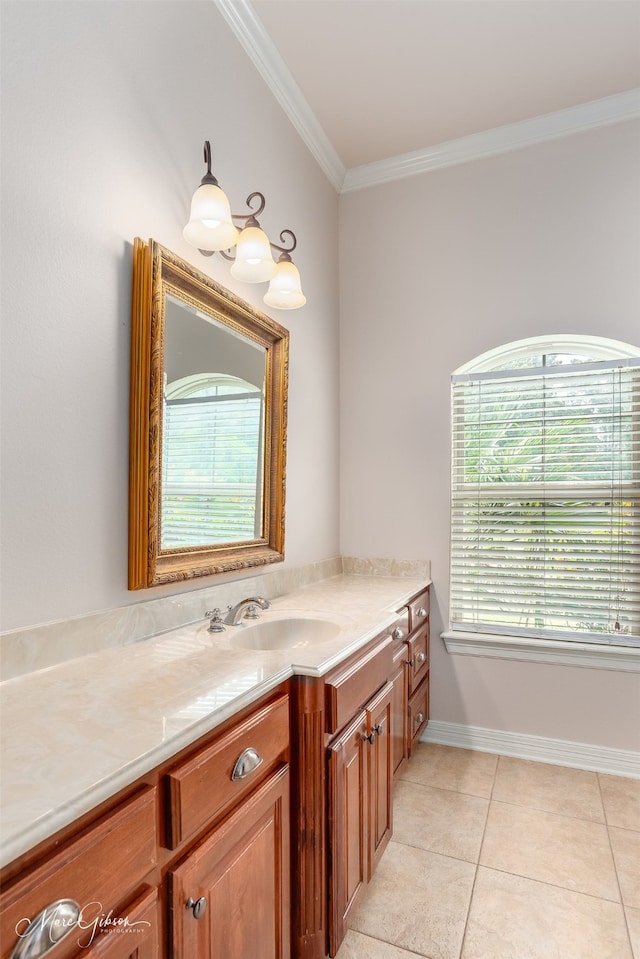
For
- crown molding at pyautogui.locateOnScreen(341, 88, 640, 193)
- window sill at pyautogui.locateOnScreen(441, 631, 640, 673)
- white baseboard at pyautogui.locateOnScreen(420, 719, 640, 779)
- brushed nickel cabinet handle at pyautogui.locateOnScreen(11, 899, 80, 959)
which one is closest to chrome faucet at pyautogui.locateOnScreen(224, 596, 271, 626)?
brushed nickel cabinet handle at pyautogui.locateOnScreen(11, 899, 80, 959)

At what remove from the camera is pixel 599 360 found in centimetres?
245

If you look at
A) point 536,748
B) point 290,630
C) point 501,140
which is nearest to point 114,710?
point 290,630

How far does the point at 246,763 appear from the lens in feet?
3.36

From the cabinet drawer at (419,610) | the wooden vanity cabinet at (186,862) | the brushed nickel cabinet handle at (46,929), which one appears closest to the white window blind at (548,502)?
the cabinet drawer at (419,610)

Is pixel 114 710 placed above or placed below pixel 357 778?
above

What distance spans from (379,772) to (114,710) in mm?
1011

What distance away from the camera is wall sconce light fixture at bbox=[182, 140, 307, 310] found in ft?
4.85

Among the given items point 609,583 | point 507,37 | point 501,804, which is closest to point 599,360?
point 609,583

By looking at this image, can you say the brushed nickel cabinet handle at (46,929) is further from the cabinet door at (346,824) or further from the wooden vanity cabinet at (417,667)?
the wooden vanity cabinet at (417,667)

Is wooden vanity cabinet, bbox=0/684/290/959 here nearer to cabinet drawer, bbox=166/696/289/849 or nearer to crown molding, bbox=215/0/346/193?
cabinet drawer, bbox=166/696/289/849

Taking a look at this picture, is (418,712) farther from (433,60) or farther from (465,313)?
(433,60)

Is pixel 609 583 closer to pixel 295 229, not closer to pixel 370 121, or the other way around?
pixel 295 229

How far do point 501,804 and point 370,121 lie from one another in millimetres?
3114

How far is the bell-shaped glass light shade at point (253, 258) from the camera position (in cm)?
168
